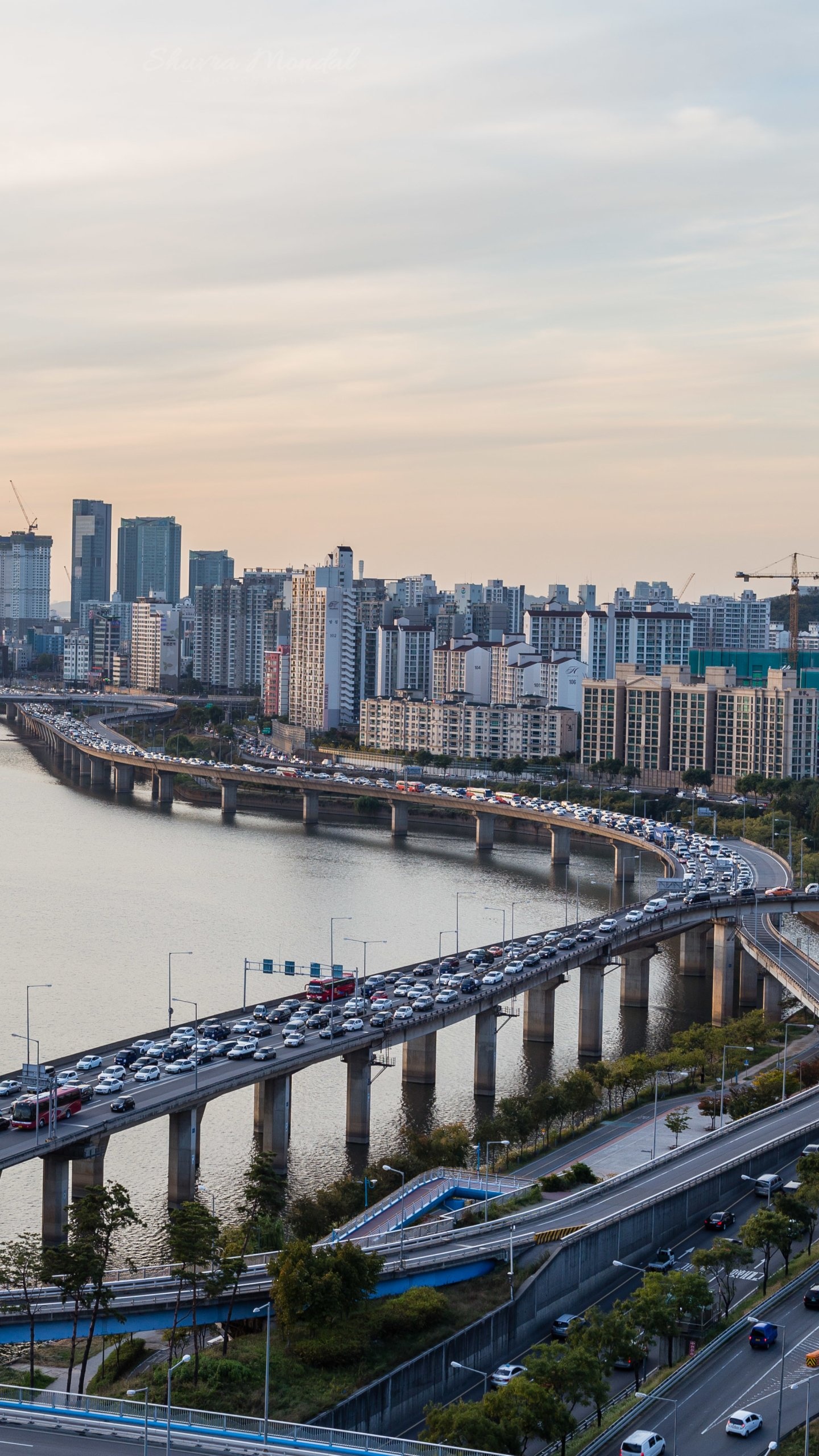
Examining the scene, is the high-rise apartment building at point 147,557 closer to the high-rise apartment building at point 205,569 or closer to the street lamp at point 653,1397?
the high-rise apartment building at point 205,569

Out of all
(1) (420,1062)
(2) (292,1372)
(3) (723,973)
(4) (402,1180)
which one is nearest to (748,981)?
(3) (723,973)

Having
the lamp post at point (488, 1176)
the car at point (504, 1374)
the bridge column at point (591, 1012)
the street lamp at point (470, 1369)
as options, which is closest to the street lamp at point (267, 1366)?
the street lamp at point (470, 1369)

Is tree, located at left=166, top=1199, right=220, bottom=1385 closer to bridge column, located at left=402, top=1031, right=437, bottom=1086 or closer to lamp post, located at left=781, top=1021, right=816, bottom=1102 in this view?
lamp post, located at left=781, top=1021, right=816, bottom=1102

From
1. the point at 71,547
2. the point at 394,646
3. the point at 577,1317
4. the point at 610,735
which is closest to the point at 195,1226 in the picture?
the point at 577,1317

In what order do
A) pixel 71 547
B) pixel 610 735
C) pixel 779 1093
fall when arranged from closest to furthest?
1. pixel 779 1093
2. pixel 610 735
3. pixel 71 547

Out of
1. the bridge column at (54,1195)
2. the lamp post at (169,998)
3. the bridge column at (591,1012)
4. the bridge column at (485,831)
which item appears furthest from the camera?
the bridge column at (485,831)

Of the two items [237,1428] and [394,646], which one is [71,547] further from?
[237,1428]

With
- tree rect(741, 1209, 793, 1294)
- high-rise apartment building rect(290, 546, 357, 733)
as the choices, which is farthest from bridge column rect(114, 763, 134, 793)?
tree rect(741, 1209, 793, 1294)

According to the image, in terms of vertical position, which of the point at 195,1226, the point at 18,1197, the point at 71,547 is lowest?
the point at 18,1197
